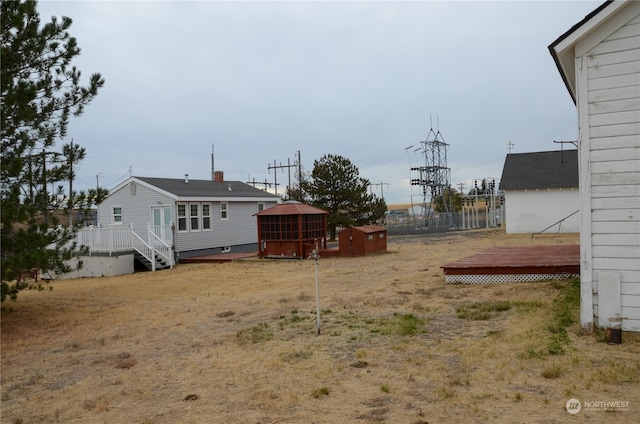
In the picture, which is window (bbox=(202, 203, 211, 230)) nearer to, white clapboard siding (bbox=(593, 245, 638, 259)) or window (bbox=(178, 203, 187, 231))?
window (bbox=(178, 203, 187, 231))

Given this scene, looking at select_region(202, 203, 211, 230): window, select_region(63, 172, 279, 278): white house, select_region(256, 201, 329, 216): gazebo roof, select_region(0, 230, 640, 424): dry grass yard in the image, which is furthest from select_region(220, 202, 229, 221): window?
select_region(0, 230, 640, 424): dry grass yard

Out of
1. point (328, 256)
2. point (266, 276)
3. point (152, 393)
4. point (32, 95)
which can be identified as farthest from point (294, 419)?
point (328, 256)

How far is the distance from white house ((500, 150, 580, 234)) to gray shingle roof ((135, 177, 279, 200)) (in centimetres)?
1402

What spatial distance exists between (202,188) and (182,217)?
318 centimetres

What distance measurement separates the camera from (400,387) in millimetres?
5172

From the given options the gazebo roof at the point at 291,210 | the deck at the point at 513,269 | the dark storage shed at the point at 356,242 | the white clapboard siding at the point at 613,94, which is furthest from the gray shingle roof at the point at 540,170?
the white clapboard siding at the point at 613,94

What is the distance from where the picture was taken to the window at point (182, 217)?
936 inches

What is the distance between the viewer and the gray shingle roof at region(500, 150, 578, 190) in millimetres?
29953

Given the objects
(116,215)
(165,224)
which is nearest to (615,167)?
(165,224)

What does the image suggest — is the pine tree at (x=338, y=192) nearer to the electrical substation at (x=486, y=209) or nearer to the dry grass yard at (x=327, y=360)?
the electrical substation at (x=486, y=209)

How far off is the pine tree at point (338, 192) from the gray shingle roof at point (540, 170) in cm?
884

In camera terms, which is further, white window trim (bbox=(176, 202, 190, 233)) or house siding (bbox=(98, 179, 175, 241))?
house siding (bbox=(98, 179, 175, 241))

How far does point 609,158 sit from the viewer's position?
652cm

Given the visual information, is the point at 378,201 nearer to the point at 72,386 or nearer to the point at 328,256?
the point at 328,256
